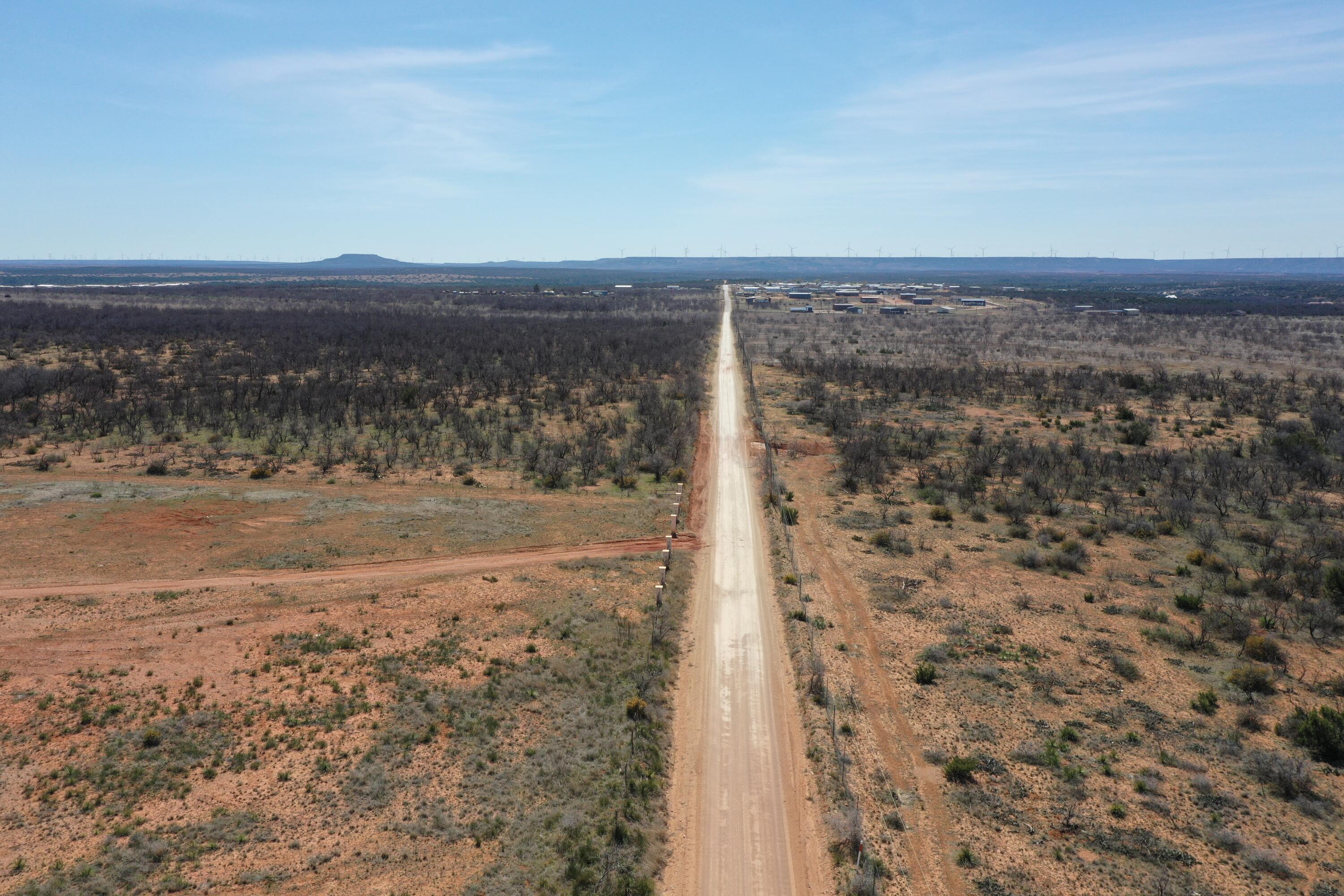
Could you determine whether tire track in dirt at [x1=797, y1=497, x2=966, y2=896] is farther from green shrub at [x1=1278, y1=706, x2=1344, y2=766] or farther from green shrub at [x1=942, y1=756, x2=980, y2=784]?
green shrub at [x1=1278, y1=706, x2=1344, y2=766]

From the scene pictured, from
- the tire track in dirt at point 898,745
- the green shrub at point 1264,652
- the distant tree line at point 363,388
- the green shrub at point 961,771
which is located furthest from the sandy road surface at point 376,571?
the green shrub at point 1264,652

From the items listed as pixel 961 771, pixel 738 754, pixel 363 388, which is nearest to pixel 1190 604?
pixel 961 771

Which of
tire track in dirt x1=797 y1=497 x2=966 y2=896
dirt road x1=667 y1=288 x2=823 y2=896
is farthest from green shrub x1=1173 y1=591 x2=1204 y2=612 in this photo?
dirt road x1=667 y1=288 x2=823 y2=896

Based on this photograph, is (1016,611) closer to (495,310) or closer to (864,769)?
(864,769)

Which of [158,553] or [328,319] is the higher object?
[328,319]

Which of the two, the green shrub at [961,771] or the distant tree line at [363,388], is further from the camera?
the distant tree line at [363,388]

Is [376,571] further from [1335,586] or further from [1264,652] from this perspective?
[1335,586]

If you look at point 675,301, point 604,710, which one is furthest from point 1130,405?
point 675,301

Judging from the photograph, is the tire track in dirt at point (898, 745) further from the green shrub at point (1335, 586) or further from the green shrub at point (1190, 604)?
the green shrub at point (1335, 586)
